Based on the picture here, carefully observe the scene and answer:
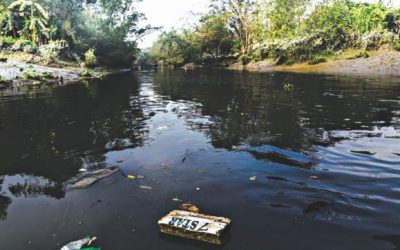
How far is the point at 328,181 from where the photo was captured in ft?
17.9

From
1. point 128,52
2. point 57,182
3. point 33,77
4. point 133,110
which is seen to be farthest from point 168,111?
point 128,52

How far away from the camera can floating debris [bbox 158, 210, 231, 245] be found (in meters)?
3.76

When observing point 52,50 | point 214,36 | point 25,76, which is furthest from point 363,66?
point 52,50

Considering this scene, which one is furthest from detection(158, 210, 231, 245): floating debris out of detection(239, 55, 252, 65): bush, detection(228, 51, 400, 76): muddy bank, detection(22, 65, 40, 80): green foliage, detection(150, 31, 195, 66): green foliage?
detection(150, 31, 195, 66): green foliage

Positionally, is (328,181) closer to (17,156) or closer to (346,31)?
(17,156)

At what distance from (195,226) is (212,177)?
6.19 ft

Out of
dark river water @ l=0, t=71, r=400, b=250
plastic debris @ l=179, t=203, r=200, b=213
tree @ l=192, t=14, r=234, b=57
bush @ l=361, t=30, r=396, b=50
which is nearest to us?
dark river water @ l=0, t=71, r=400, b=250

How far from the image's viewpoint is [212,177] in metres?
5.72

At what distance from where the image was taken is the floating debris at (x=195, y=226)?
3.76 m

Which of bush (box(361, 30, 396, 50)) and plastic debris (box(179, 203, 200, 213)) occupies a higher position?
bush (box(361, 30, 396, 50))

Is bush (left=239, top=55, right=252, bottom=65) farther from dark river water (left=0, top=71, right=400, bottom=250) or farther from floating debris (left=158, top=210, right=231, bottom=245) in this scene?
floating debris (left=158, top=210, right=231, bottom=245)

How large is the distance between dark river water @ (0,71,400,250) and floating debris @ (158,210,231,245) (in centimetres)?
9

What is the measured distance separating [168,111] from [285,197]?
27.2 feet

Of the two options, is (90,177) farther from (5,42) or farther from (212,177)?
(5,42)
